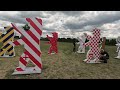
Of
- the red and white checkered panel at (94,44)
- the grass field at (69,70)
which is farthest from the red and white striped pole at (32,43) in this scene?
the red and white checkered panel at (94,44)

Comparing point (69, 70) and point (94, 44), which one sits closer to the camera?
point (69, 70)

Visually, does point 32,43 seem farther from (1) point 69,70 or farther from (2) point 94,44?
(2) point 94,44

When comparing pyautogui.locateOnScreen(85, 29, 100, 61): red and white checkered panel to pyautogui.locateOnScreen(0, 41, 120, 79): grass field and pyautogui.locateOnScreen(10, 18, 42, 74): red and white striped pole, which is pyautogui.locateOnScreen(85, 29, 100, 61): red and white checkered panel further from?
pyautogui.locateOnScreen(10, 18, 42, 74): red and white striped pole

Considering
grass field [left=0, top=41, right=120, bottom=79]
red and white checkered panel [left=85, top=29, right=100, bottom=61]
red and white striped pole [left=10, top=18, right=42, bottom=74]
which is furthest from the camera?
A: red and white checkered panel [left=85, top=29, right=100, bottom=61]

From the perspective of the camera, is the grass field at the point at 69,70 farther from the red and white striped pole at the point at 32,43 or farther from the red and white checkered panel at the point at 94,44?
the red and white checkered panel at the point at 94,44

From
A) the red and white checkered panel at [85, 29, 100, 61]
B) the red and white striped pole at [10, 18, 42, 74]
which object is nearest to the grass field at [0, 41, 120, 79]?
the red and white striped pole at [10, 18, 42, 74]

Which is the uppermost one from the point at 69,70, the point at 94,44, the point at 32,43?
the point at 32,43

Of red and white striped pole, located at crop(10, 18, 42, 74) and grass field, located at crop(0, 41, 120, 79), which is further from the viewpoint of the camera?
red and white striped pole, located at crop(10, 18, 42, 74)

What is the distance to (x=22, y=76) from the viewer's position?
6.29 metres

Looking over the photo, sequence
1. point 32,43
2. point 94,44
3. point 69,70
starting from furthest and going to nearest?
point 94,44 < point 69,70 < point 32,43

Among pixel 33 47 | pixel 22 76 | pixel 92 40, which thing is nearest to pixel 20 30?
pixel 33 47

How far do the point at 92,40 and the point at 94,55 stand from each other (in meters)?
0.96

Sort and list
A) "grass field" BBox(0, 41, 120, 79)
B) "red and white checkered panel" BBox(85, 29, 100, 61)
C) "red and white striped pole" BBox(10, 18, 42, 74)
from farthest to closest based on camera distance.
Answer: "red and white checkered panel" BBox(85, 29, 100, 61) < "red and white striped pole" BBox(10, 18, 42, 74) < "grass field" BBox(0, 41, 120, 79)

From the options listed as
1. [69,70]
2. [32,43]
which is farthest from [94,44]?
[32,43]
